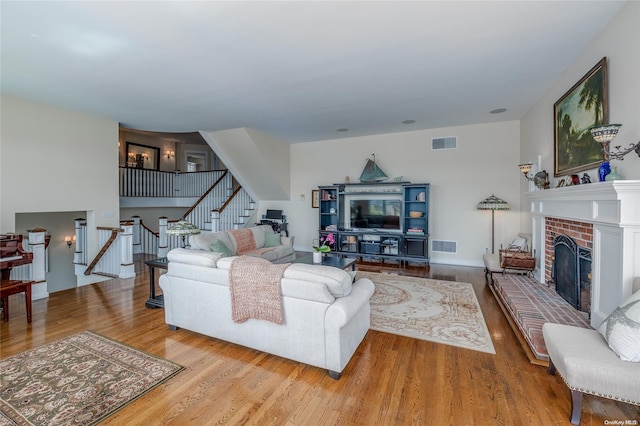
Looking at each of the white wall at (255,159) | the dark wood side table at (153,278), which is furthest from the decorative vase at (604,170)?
the white wall at (255,159)

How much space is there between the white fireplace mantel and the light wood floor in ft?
2.71

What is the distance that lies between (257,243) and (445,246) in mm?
4105

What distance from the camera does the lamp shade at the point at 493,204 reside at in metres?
5.38

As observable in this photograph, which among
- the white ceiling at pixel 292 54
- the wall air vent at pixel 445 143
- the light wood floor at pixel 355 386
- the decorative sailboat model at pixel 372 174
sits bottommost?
the light wood floor at pixel 355 386

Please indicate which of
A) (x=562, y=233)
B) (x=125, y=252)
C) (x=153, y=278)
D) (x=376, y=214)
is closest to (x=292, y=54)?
(x=153, y=278)

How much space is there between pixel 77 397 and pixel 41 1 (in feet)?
9.92

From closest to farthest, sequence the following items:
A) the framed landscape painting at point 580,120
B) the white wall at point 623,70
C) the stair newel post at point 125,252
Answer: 1. the white wall at point 623,70
2. the framed landscape painting at point 580,120
3. the stair newel post at point 125,252

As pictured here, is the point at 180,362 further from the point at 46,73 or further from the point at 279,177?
the point at 279,177

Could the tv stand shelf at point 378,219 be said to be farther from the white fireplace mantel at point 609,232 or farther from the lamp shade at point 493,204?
the white fireplace mantel at point 609,232

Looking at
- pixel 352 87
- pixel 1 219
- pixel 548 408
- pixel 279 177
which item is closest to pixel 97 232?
pixel 1 219

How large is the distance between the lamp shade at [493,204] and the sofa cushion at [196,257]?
492 centimetres

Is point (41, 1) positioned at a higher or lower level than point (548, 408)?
higher

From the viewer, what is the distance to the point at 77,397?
2.03 m

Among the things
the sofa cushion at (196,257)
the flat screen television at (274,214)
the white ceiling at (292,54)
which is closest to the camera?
the white ceiling at (292,54)
